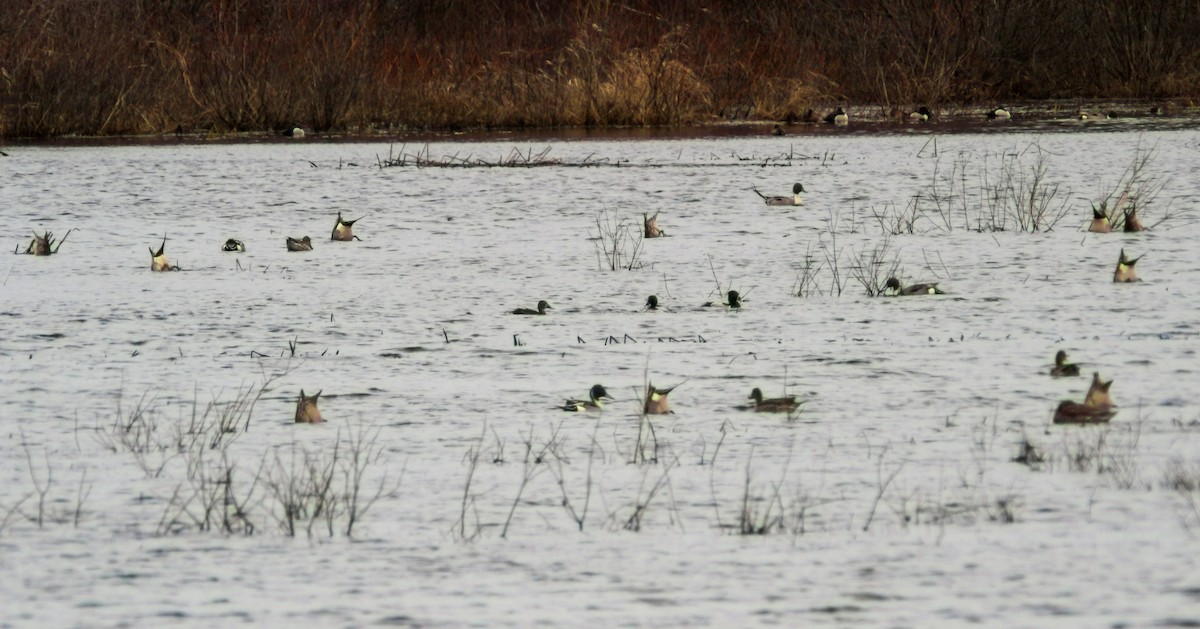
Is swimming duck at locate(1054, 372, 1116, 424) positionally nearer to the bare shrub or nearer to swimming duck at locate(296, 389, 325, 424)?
swimming duck at locate(296, 389, 325, 424)

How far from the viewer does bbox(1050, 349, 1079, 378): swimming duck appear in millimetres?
6562

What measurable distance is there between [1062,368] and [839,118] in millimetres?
17658

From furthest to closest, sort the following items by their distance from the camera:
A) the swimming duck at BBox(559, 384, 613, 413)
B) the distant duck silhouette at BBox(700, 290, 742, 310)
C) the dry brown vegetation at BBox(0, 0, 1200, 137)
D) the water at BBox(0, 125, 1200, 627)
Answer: the dry brown vegetation at BBox(0, 0, 1200, 137)
the distant duck silhouette at BBox(700, 290, 742, 310)
the swimming duck at BBox(559, 384, 613, 413)
the water at BBox(0, 125, 1200, 627)

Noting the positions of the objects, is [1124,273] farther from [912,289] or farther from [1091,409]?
[1091,409]

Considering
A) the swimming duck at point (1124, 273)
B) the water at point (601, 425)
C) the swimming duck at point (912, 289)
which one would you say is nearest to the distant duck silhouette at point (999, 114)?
the water at point (601, 425)

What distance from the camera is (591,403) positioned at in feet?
20.5

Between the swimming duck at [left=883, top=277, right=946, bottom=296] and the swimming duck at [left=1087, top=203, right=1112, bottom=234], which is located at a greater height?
the swimming duck at [left=1087, top=203, right=1112, bottom=234]

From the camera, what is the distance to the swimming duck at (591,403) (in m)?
6.20

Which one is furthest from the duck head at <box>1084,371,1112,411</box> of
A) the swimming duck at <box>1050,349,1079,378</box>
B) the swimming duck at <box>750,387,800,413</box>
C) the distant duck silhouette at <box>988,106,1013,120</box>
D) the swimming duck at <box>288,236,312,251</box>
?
the distant duck silhouette at <box>988,106,1013,120</box>

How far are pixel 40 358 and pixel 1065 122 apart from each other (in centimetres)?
1753

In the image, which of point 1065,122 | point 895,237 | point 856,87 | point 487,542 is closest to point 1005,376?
point 487,542

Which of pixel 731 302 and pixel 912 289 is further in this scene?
pixel 912 289

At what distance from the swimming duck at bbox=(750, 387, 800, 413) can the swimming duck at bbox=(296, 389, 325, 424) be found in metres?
1.52

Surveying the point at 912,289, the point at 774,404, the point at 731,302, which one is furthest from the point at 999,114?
the point at 774,404
